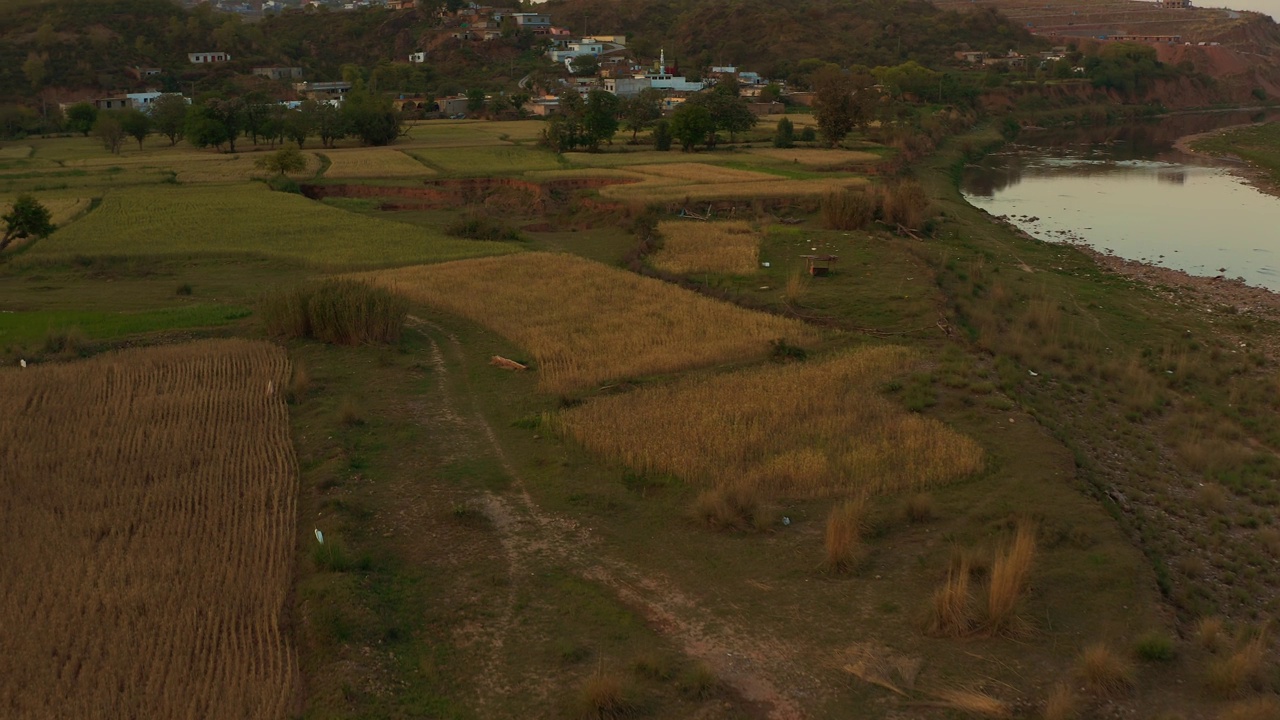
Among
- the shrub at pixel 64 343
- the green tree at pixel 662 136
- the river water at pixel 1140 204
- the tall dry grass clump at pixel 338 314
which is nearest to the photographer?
the shrub at pixel 64 343

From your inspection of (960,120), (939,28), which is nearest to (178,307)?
(960,120)

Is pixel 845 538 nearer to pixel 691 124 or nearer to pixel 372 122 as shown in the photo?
pixel 691 124

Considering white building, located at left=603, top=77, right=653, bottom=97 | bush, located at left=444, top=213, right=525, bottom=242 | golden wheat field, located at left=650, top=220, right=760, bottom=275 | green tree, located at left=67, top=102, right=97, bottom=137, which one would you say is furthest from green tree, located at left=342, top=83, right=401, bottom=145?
golden wheat field, located at left=650, top=220, right=760, bottom=275

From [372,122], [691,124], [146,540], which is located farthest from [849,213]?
[372,122]

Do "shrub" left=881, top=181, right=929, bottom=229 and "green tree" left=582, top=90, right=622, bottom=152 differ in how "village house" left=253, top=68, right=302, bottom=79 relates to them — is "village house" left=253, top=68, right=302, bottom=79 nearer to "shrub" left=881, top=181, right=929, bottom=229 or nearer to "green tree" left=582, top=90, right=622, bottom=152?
"green tree" left=582, top=90, right=622, bottom=152

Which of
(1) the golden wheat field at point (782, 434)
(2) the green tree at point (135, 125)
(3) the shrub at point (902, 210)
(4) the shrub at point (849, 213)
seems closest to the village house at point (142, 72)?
(2) the green tree at point (135, 125)

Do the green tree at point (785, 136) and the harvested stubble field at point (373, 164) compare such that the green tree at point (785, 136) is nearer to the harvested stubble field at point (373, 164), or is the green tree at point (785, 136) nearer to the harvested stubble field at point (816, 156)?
the harvested stubble field at point (816, 156)

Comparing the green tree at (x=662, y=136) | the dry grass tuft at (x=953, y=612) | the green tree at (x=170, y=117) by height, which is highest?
the green tree at (x=170, y=117)
